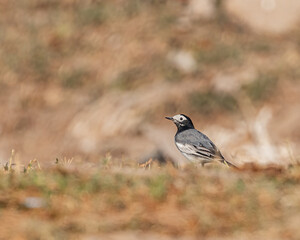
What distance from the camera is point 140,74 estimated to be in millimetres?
17984

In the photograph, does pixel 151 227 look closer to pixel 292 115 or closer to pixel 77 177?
pixel 77 177

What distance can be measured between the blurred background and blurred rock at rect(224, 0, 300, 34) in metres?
0.03

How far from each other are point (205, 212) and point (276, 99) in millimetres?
11619

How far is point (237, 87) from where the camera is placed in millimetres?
17359

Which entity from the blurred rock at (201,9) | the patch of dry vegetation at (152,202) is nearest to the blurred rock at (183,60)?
the blurred rock at (201,9)

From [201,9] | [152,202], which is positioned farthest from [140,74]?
[152,202]

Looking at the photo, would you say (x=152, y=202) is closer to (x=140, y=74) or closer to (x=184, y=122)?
(x=184, y=122)

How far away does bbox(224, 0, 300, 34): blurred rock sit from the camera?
19484 millimetres

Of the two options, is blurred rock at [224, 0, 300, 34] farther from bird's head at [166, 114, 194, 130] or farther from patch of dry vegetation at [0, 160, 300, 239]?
patch of dry vegetation at [0, 160, 300, 239]

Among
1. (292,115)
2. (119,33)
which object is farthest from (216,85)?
(119,33)

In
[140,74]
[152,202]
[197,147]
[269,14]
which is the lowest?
[152,202]

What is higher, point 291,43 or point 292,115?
point 291,43

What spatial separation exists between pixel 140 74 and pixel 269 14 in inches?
153

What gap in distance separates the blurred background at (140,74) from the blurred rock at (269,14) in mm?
27
